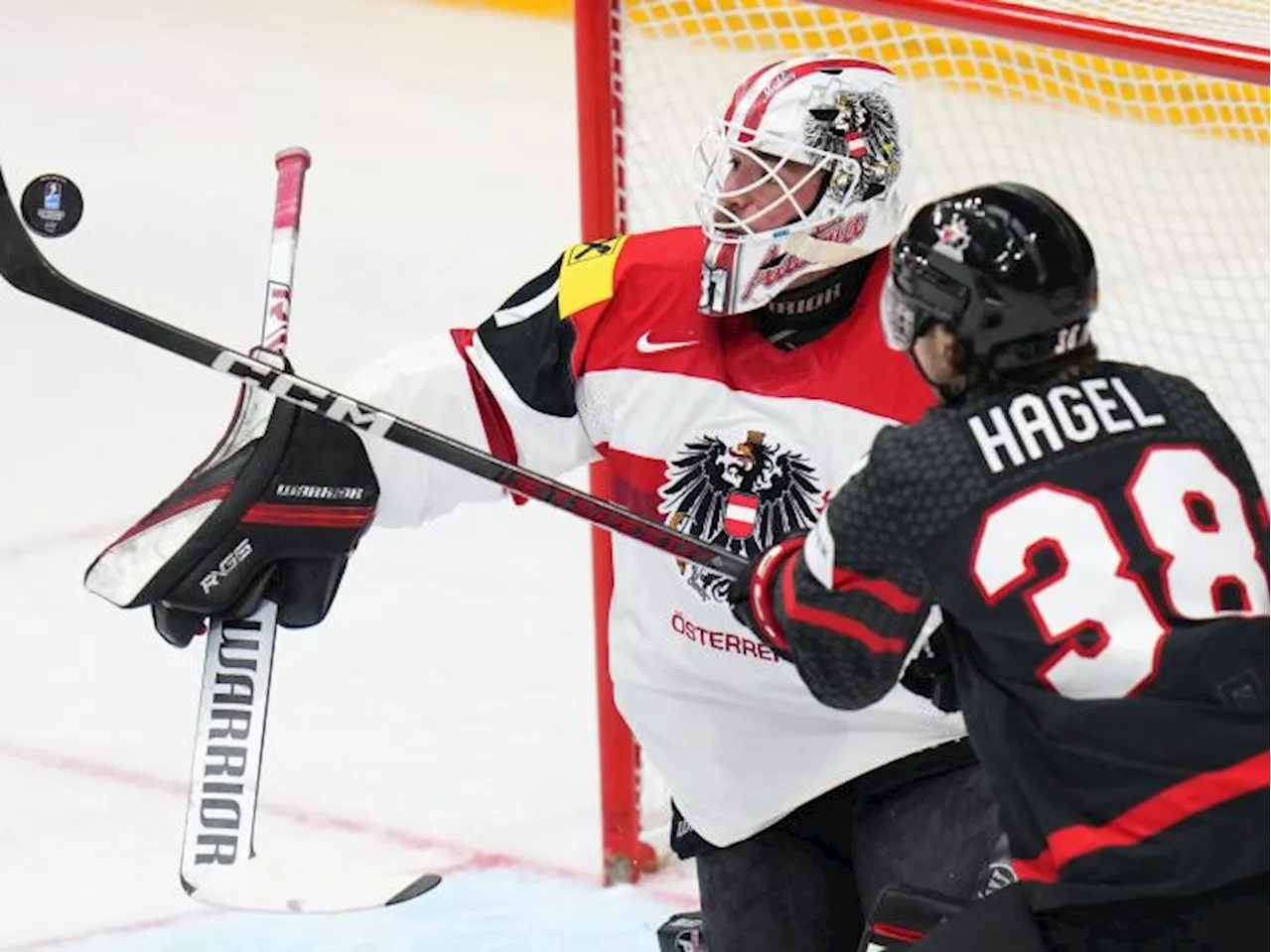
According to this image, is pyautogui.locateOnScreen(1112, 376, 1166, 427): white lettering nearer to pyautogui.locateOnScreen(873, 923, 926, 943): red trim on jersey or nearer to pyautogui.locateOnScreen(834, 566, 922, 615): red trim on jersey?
pyautogui.locateOnScreen(834, 566, 922, 615): red trim on jersey

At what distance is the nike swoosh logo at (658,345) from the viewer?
7.92 ft

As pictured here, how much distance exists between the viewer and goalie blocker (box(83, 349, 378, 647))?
2422mm

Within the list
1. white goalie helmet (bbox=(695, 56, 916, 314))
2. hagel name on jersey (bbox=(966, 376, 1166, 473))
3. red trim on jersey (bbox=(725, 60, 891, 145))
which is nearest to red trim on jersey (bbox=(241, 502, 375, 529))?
white goalie helmet (bbox=(695, 56, 916, 314))

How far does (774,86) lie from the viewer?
237 cm

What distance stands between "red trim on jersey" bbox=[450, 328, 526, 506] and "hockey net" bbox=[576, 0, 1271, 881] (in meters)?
0.55

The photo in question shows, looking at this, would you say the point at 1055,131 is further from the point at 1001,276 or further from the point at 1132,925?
the point at 1132,925

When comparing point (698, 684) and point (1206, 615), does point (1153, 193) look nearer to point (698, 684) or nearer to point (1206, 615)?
point (698, 684)

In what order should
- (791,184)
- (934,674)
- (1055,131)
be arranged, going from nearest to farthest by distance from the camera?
(934,674) < (791,184) < (1055,131)

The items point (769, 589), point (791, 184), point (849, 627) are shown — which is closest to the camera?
point (849, 627)

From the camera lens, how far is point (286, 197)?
2.59 m

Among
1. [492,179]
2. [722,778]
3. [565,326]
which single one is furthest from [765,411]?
[492,179]

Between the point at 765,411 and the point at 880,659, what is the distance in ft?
1.76

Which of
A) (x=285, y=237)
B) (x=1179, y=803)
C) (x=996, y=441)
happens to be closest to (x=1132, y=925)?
(x=1179, y=803)

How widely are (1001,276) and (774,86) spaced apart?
59cm
